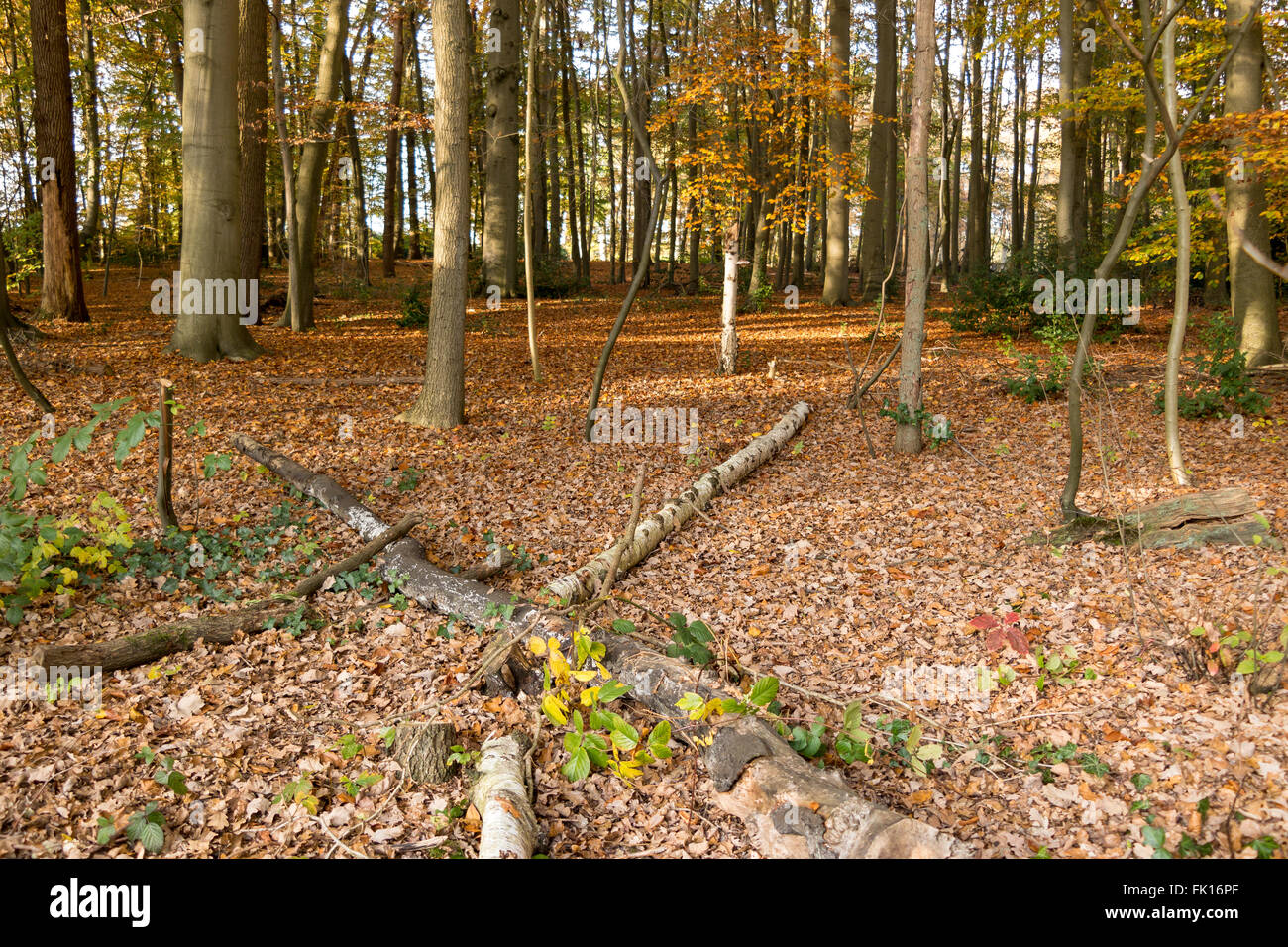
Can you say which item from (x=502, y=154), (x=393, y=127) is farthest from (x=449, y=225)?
(x=502, y=154)

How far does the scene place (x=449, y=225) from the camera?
8453 mm

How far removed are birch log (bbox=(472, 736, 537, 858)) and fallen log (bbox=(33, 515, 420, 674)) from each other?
2.04 m

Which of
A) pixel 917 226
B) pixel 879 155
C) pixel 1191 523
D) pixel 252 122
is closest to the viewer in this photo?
pixel 1191 523

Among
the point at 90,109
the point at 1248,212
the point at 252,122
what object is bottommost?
the point at 1248,212

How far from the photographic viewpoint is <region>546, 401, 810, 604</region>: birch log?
17.7 feet

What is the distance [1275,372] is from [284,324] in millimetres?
15144

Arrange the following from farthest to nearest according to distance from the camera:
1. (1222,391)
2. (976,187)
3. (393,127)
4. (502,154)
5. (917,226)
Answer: (976,187), (502,154), (393,127), (1222,391), (917,226)

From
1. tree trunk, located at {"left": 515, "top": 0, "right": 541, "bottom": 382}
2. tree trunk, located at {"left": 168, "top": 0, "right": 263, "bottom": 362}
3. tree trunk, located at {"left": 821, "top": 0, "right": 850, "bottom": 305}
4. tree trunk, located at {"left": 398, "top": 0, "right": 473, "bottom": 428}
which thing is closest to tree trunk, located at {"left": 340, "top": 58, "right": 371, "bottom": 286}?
tree trunk, located at {"left": 168, "top": 0, "right": 263, "bottom": 362}

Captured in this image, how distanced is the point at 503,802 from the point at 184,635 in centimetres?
258

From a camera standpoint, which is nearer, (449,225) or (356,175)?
(449,225)

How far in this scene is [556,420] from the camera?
9.38 m

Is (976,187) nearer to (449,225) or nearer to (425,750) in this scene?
(449,225)

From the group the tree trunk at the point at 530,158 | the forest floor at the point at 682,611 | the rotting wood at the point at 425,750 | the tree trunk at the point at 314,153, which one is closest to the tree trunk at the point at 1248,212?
the forest floor at the point at 682,611

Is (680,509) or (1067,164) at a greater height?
(1067,164)
